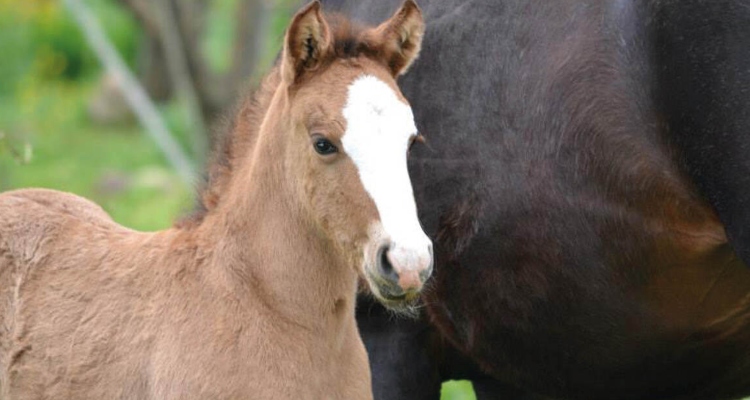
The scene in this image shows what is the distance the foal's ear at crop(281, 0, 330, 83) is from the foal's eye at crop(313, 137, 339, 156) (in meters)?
0.21

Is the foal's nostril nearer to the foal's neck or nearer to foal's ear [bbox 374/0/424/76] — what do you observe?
the foal's neck

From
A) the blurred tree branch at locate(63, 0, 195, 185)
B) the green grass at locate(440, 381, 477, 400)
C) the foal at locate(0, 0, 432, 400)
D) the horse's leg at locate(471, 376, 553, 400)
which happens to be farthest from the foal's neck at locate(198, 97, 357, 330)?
the blurred tree branch at locate(63, 0, 195, 185)

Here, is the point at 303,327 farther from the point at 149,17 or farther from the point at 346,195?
the point at 149,17

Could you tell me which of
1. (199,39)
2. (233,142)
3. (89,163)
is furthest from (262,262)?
(89,163)

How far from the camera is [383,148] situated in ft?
11.9

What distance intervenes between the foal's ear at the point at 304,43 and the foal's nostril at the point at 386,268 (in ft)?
1.90

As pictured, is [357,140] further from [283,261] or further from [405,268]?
[283,261]

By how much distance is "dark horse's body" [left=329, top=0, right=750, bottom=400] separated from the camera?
3959 mm

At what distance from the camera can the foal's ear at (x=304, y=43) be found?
12.3 ft

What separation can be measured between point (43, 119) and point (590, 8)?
10.1 meters

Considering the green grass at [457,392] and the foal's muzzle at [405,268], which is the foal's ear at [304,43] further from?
the green grass at [457,392]

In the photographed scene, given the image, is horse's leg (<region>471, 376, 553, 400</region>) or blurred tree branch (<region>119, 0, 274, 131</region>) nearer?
horse's leg (<region>471, 376, 553, 400</region>)

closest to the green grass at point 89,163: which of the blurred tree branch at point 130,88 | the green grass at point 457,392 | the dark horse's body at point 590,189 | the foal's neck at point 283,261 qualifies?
the blurred tree branch at point 130,88

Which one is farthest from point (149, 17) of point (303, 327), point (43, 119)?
point (303, 327)
